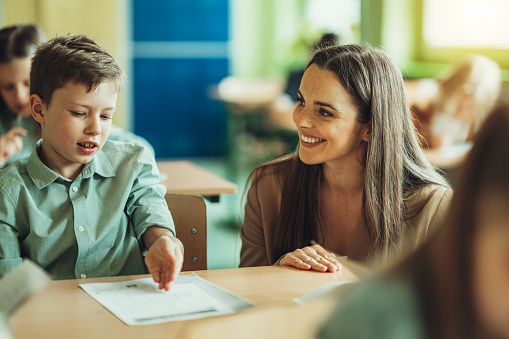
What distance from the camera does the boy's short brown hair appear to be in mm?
1631

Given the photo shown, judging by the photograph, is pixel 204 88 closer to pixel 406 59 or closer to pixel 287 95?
pixel 287 95

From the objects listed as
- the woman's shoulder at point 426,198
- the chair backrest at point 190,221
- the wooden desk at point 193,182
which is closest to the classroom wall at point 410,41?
the wooden desk at point 193,182

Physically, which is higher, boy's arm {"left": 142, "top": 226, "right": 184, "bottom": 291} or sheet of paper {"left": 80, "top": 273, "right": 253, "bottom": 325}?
boy's arm {"left": 142, "top": 226, "right": 184, "bottom": 291}

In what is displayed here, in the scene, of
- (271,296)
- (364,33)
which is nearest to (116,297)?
(271,296)

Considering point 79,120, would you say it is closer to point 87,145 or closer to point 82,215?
point 87,145

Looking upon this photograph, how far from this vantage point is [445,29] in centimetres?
553

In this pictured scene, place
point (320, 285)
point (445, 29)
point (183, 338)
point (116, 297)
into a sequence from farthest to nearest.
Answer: point (445, 29) < point (320, 285) < point (116, 297) < point (183, 338)

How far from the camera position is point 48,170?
5.33 feet

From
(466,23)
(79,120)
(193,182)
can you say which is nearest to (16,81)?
(193,182)

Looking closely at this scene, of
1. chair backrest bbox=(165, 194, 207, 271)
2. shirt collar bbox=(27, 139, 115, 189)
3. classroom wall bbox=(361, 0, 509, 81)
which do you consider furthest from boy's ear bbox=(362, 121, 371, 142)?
classroom wall bbox=(361, 0, 509, 81)

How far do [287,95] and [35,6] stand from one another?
268cm

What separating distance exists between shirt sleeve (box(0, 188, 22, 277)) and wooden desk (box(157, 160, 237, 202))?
33.6 inches

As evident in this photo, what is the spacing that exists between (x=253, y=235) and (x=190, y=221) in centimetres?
20

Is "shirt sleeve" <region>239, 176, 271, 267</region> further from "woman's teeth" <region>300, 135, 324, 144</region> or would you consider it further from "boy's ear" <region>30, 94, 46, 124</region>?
"boy's ear" <region>30, 94, 46, 124</region>
